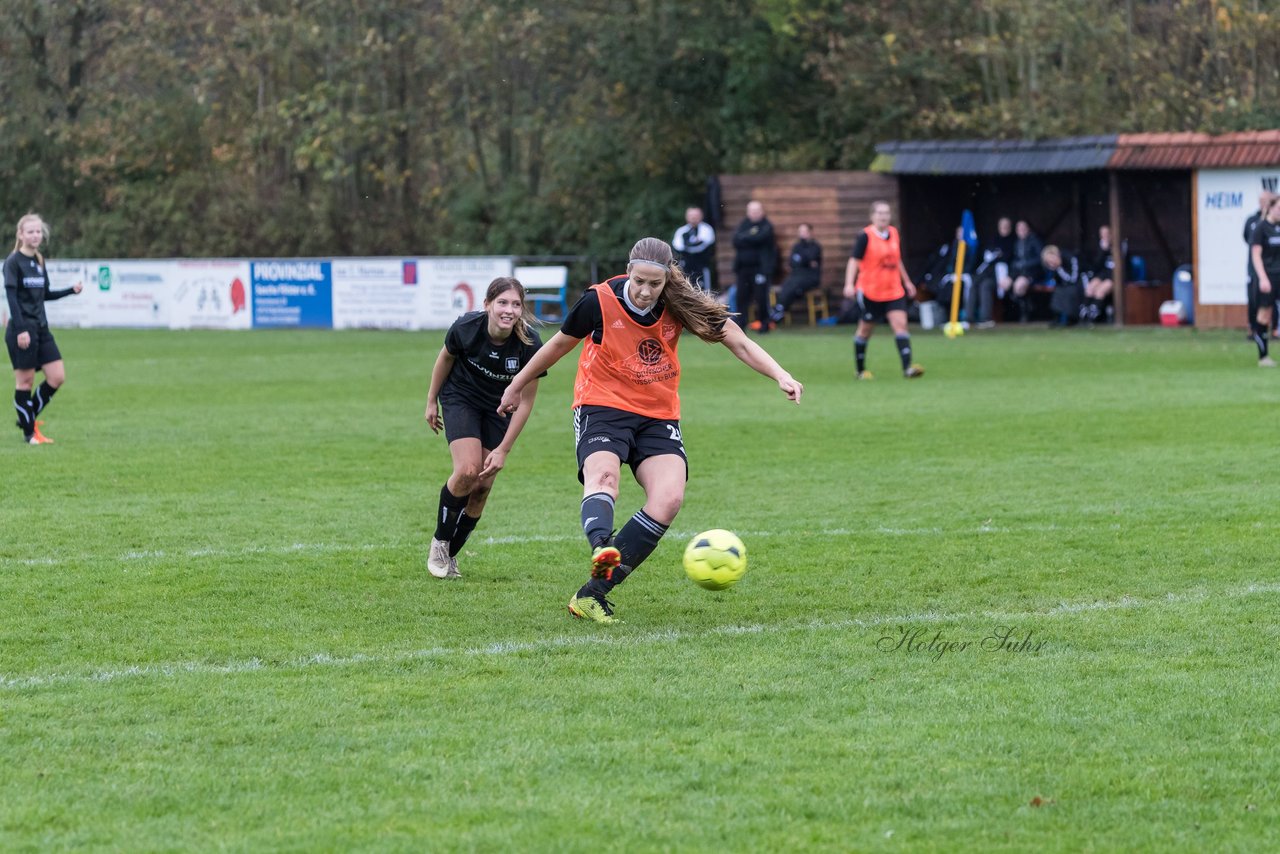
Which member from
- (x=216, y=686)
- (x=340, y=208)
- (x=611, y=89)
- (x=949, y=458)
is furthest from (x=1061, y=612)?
(x=340, y=208)

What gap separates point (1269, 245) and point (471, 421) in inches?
506

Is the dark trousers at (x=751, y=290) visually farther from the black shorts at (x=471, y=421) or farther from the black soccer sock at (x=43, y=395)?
the black shorts at (x=471, y=421)

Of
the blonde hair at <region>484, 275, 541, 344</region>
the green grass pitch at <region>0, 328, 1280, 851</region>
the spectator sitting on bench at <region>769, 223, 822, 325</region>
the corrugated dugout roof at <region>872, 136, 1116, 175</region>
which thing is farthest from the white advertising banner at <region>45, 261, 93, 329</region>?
the blonde hair at <region>484, 275, 541, 344</region>

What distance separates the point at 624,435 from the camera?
24.5 feet

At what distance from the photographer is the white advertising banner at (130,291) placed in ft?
111

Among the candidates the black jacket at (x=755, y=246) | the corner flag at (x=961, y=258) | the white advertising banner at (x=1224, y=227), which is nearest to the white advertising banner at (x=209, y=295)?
the black jacket at (x=755, y=246)

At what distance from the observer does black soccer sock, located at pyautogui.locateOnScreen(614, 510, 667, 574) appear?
7160mm

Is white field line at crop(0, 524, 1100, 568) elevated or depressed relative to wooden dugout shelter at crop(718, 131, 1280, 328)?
depressed

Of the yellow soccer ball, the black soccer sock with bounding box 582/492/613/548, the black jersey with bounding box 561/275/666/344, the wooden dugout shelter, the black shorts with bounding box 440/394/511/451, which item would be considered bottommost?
the yellow soccer ball

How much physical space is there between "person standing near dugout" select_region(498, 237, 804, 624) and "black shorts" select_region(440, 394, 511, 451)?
0.82m

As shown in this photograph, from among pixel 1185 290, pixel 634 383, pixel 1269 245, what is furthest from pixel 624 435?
pixel 1185 290

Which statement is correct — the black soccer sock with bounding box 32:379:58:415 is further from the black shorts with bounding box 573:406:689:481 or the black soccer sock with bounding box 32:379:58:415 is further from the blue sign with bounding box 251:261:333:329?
the blue sign with bounding box 251:261:333:329

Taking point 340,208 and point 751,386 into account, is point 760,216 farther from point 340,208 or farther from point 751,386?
point 340,208

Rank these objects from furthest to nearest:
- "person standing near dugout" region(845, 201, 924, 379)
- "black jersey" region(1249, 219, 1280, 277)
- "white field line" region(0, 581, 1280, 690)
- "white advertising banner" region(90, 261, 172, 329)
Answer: "white advertising banner" region(90, 261, 172, 329)
"person standing near dugout" region(845, 201, 924, 379)
"black jersey" region(1249, 219, 1280, 277)
"white field line" region(0, 581, 1280, 690)
